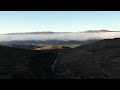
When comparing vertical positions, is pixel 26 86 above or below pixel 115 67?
above
